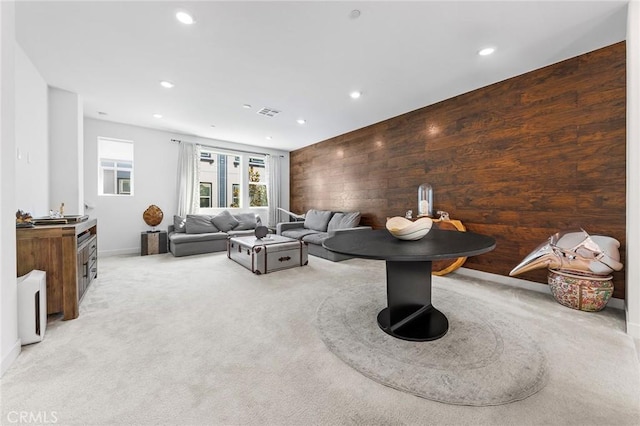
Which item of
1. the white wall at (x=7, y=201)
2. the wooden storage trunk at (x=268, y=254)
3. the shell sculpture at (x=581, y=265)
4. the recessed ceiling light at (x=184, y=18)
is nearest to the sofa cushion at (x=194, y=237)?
the wooden storage trunk at (x=268, y=254)

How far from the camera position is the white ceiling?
6.44 feet

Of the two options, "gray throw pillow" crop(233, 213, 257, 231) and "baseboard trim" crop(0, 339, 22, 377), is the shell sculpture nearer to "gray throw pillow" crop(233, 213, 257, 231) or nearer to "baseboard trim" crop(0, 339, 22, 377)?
"baseboard trim" crop(0, 339, 22, 377)

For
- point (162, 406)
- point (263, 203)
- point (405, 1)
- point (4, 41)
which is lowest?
point (162, 406)

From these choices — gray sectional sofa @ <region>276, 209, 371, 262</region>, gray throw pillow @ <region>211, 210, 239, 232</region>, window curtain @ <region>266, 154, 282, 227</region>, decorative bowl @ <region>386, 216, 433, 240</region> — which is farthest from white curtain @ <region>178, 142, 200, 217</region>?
decorative bowl @ <region>386, 216, 433, 240</region>

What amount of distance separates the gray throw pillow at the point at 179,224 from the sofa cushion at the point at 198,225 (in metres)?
0.13

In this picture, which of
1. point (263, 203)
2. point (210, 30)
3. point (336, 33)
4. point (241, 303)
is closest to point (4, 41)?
point (210, 30)

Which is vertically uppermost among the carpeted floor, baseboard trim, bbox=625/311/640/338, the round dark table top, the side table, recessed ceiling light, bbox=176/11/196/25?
recessed ceiling light, bbox=176/11/196/25

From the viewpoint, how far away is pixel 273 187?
6852 mm

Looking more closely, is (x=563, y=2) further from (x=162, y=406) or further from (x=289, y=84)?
(x=162, y=406)

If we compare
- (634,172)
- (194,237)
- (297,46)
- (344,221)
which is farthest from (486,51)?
(194,237)

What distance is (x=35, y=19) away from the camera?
6.79 feet

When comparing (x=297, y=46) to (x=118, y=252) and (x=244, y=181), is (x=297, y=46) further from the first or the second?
(x=118, y=252)

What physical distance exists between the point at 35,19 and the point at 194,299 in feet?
9.32

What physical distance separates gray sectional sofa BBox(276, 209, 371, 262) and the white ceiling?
2.15 m
